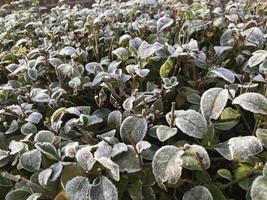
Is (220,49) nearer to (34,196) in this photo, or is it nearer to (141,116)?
(141,116)

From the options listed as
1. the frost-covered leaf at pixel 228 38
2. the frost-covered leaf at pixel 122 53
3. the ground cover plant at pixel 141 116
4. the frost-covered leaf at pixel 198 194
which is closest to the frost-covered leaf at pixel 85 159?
the ground cover plant at pixel 141 116

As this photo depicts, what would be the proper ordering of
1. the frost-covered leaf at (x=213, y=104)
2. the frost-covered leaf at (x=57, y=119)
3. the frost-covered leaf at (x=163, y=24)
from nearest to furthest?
the frost-covered leaf at (x=213, y=104), the frost-covered leaf at (x=57, y=119), the frost-covered leaf at (x=163, y=24)

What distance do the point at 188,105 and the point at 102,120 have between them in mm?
279

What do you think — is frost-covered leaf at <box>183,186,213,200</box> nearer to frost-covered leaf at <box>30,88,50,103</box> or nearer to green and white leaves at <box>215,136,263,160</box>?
green and white leaves at <box>215,136,263,160</box>

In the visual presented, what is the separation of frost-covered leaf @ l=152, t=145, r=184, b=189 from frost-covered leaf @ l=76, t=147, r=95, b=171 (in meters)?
0.13

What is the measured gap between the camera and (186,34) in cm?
157

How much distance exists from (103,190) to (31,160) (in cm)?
22

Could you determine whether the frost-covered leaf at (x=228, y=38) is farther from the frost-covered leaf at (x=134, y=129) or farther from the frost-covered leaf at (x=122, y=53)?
the frost-covered leaf at (x=134, y=129)

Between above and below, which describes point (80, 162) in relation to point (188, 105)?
above

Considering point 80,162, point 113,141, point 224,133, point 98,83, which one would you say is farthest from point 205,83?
point 80,162

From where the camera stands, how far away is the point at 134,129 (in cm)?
94

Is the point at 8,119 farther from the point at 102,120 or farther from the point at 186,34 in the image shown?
the point at 186,34

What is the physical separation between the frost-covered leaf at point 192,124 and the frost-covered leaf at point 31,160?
A: 0.33 meters

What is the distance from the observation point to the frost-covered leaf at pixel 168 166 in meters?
0.78
